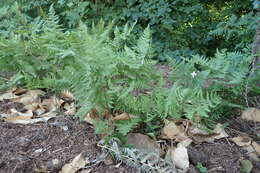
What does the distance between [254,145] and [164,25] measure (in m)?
3.61

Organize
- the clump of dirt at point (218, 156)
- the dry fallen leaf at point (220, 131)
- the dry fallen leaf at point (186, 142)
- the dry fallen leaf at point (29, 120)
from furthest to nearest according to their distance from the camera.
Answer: the dry fallen leaf at point (29, 120) < the dry fallen leaf at point (220, 131) < the dry fallen leaf at point (186, 142) < the clump of dirt at point (218, 156)

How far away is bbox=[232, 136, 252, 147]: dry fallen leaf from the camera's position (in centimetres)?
198

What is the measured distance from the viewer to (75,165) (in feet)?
5.77

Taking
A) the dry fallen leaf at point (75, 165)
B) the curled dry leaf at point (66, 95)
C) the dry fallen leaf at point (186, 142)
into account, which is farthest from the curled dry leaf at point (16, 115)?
the dry fallen leaf at point (186, 142)

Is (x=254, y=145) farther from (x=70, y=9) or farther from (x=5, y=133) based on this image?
(x=70, y=9)

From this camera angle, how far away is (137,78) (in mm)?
1971

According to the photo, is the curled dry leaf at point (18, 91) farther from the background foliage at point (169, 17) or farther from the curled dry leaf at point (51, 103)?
the background foliage at point (169, 17)

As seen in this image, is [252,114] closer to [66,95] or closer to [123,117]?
[123,117]

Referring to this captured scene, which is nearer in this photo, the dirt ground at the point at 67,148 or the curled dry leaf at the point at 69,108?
the dirt ground at the point at 67,148

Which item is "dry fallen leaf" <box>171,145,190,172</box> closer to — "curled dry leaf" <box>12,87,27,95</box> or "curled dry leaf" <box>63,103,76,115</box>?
"curled dry leaf" <box>63,103,76,115</box>

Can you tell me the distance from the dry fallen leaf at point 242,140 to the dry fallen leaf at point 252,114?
21 centimetres

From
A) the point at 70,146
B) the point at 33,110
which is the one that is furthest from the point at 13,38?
the point at 70,146

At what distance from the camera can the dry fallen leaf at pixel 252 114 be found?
219 cm

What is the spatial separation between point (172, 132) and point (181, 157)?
0.20 m
